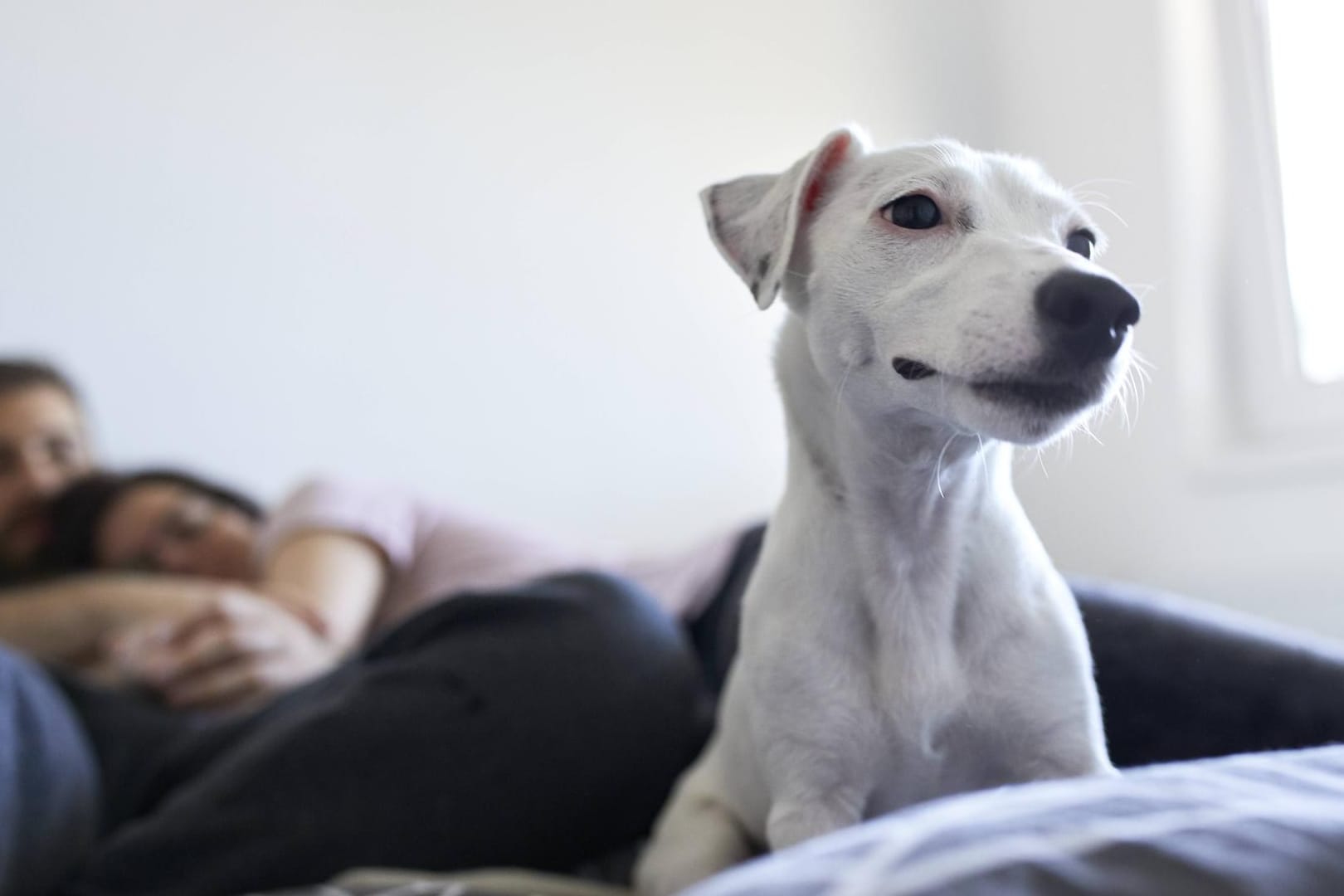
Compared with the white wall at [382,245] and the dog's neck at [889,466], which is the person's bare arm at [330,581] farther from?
the dog's neck at [889,466]

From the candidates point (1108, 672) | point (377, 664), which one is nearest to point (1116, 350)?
point (1108, 672)

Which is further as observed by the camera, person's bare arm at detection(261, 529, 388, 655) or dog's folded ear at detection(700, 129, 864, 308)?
person's bare arm at detection(261, 529, 388, 655)

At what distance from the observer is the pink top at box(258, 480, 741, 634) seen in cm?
160

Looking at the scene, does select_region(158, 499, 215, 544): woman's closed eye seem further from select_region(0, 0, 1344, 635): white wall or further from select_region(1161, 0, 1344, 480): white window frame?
select_region(1161, 0, 1344, 480): white window frame

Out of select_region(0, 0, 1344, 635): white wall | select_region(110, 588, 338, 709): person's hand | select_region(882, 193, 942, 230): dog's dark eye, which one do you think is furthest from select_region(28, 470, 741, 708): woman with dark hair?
select_region(882, 193, 942, 230): dog's dark eye

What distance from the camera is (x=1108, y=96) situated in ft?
2.15

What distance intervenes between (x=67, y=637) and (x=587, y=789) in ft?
3.12

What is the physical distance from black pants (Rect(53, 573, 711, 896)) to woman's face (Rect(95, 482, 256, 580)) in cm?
69

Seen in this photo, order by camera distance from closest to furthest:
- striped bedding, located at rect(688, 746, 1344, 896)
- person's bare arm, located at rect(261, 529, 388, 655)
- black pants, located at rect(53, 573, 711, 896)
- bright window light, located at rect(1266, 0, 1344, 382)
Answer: striped bedding, located at rect(688, 746, 1344, 896)
bright window light, located at rect(1266, 0, 1344, 382)
black pants, located at rect(53, 573, 711, 896)
person's bare arm, located at rect(261, 529, 388, 655)

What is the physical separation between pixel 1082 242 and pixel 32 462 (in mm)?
1654

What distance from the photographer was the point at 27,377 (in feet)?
5.63

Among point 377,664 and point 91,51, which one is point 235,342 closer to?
point 91,51

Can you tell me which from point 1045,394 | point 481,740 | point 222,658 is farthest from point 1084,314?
point 222,658

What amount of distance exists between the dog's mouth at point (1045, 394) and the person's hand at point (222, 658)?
39.9 inches
